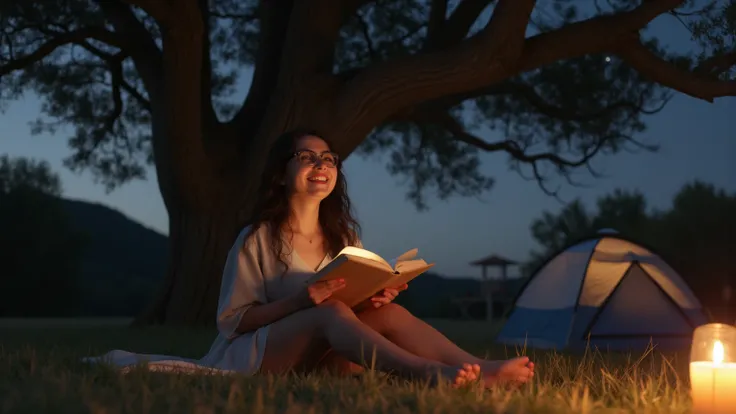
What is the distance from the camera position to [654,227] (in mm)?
19406

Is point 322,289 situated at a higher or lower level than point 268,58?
lower

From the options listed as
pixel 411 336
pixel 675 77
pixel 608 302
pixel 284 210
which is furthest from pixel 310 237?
pixel 608 302

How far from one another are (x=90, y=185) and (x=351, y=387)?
9.57 metres

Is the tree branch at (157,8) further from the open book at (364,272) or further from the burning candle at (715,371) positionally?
the burning candle at (715,371)

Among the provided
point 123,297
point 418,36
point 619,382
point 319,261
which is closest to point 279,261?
point 319,261

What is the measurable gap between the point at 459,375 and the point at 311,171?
1102 millimetres

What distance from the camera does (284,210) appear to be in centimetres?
348

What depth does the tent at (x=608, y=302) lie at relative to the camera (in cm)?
749

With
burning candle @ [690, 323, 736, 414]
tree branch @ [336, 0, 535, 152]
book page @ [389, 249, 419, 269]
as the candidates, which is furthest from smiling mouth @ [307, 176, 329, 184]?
tree branch @ [336, 0, 535, 152]

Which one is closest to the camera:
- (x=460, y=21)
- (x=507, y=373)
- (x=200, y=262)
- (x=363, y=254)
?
(x=507, y=373)

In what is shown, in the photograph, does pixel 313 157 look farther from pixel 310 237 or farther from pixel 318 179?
pixel 310 237

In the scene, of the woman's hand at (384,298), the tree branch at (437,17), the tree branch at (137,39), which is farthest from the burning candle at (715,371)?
the tree branch at (137,39)

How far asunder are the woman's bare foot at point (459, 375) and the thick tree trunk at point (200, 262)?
5797 mm

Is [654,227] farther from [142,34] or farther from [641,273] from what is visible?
[142,34]
